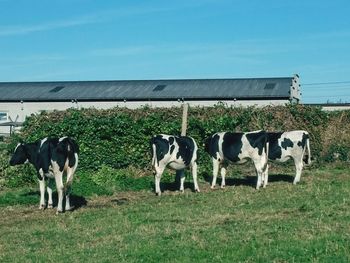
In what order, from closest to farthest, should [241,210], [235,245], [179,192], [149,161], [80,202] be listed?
[235,245] → [241,210] → [80,202] → [179,192] → [149,161]

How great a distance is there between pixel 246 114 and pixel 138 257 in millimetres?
14881

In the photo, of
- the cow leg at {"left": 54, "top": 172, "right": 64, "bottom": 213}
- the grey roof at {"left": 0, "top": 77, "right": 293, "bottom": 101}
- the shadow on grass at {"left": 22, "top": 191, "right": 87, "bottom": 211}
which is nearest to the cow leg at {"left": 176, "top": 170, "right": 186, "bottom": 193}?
the shadow on grass at {"left": 22, "top": 191, "right": 87, "bottom": 211}

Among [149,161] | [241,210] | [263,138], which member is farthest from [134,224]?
[149,161]

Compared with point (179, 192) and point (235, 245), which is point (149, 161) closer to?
point (179, 192)

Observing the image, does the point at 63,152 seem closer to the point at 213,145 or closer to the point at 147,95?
the point at 213,145

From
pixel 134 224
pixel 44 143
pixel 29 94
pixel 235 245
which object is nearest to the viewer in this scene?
pixel 235 245

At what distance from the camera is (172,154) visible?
715 inches

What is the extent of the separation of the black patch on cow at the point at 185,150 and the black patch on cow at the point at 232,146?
1.21m

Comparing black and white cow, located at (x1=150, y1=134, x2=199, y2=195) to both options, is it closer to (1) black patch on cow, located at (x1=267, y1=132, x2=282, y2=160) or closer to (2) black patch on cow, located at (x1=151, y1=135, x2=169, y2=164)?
(2) black patch on cow, located at (x1=151, y1=135, x2=169, y2=164)

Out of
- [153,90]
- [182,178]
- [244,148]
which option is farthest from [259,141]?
[153,90]

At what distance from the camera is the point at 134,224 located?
40.2 ft

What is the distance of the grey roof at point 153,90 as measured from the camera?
145 ft

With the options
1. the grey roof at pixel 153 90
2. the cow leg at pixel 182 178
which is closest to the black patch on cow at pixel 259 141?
the cow leg at pixel 182 178

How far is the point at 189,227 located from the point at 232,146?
7.59 m
